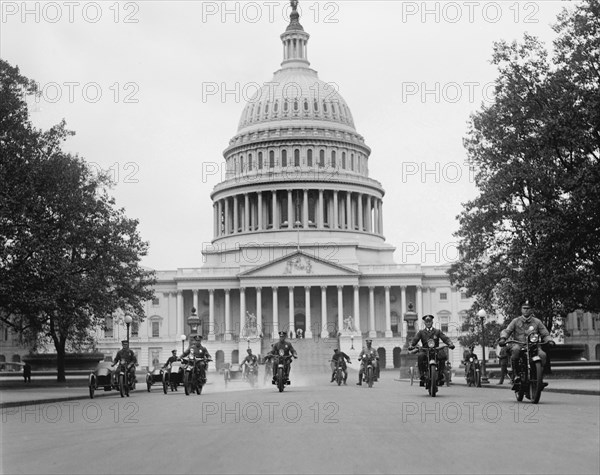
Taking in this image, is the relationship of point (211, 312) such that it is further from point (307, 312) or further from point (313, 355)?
point (313, 355)

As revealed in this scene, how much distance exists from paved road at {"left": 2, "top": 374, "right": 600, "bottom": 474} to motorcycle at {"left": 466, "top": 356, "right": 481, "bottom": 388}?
16.4 m

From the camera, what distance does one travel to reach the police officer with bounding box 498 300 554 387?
81.4 ft

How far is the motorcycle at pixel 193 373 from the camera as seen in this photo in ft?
118

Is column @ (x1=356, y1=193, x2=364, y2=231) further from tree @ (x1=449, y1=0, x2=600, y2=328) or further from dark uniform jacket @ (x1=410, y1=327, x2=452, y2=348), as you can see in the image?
dark uniform jacket @ (x1=410, y1=327, x2=452, y2=348)

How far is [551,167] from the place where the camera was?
48.2 m

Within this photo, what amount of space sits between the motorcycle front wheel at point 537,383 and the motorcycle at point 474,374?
17.1m

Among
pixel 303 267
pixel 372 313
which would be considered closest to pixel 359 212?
pixel 303 267

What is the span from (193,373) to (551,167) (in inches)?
848

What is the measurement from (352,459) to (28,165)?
36.7m

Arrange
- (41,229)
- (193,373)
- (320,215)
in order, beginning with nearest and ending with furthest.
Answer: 1. (193,373)
2. (41,229)
3. (320,215)

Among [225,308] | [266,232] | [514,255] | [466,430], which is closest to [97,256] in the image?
[514,255]

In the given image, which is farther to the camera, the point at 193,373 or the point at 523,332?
the point at 193,373

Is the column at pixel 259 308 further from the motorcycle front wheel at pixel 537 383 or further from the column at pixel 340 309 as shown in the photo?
the motorcycle front wheel at pixel 537 383

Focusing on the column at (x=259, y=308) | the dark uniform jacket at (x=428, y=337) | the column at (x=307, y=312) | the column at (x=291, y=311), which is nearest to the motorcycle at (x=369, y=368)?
the dark uniform jacket at (x=428, y=337)
